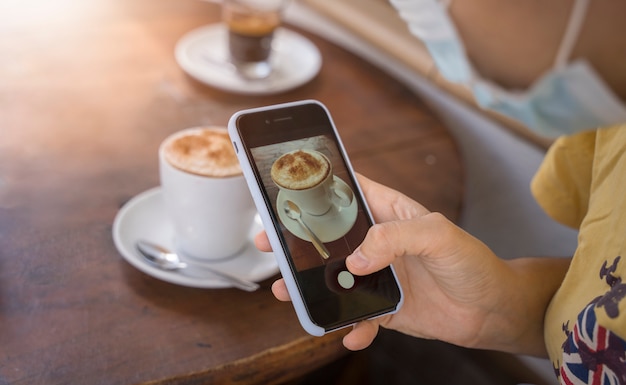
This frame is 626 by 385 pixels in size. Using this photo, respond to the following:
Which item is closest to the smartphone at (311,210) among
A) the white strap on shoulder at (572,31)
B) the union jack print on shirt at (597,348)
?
the union jack print on shirt at (597,348)

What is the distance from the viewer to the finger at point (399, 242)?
0.54m

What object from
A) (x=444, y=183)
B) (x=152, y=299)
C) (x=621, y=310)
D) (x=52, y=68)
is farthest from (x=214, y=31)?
(x=621, y=310)

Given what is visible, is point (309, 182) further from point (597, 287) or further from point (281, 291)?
point (597, 287)

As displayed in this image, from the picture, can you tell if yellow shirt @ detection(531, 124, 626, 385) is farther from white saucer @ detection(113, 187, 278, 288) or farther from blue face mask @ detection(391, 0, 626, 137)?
white saucer @ detection(113, 187, 278, 288)

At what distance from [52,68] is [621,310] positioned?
0.82 metres

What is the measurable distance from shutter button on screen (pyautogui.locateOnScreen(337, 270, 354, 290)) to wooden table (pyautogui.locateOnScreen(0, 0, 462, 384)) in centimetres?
7

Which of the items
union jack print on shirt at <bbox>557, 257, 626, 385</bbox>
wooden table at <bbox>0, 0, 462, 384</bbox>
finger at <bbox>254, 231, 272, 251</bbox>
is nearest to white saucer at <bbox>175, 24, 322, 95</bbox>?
wooden table at <bbox>0, 0, 462, 384</bbox>

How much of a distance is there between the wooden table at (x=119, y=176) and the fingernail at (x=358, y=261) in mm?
105

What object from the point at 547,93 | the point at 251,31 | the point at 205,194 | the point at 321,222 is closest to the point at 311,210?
the point at 321,222

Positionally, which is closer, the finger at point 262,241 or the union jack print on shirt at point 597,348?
the union jack print on shirt at point 597,348

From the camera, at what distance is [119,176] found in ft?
2.52

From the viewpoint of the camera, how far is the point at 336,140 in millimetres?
636

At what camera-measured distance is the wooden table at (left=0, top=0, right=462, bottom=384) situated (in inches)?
22.1

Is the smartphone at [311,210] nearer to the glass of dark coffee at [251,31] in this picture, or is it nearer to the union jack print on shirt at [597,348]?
the union jack print on shirt at [597,348]
